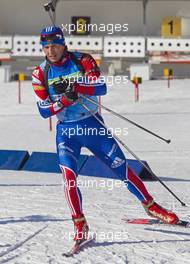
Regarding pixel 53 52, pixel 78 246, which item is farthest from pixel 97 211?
pixel 53 52

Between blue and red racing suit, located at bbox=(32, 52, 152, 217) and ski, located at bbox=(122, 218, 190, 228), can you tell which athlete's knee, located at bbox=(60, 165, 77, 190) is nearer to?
blue and red racing suit, located at bbox=(32, 52, 152, 217)

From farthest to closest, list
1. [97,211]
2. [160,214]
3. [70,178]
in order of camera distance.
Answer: [97,211] < [160,214] < [70,178]

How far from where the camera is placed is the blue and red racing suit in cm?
561

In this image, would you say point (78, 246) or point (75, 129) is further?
point (75, 129)

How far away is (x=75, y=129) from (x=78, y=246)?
1077 millimetres

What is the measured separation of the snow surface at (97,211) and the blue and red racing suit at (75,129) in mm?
410

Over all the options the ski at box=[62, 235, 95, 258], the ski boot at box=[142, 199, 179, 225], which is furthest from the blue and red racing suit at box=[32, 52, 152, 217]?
the ski at box=[62, 235, 95, 258]

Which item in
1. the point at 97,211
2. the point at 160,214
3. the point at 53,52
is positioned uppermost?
the point at 53,52

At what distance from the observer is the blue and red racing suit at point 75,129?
18.4 feet

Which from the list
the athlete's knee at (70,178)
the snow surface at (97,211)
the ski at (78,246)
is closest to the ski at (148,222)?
the snow surface at (97,211)

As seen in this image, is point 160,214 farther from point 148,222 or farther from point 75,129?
point 75,129

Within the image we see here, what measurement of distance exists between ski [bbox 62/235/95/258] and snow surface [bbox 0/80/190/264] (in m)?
0.05

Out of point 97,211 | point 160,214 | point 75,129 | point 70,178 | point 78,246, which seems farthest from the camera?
point 97,211

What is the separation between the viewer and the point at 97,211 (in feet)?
22.6
